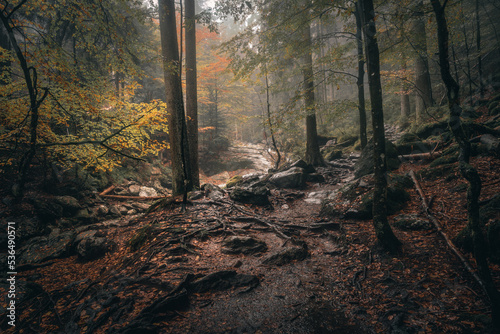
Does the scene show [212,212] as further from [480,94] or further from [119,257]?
[480,94]

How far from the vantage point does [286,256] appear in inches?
189

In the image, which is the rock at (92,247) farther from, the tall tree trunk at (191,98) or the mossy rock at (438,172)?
the mossy rock at (438,172)

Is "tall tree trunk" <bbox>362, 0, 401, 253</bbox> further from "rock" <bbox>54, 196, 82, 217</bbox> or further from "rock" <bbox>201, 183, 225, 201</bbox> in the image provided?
"rock" <bbox>54, 196, 82, 217</bbox>

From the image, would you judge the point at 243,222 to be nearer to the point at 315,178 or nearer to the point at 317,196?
the point at 317,196

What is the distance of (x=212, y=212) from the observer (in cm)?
699

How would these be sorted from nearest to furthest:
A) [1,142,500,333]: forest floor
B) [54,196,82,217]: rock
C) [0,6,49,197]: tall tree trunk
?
1. [1,142,500,333]: forest floor
2. [0,6,49,197]: tall tree trunk
3. [54,196,82,217]: rock

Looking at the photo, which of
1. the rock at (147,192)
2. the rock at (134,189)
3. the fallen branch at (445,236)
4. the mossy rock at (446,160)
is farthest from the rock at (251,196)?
the rock at (134,189)

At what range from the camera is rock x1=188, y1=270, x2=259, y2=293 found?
3840 mm

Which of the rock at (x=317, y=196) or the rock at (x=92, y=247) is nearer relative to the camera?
the rock at (x=92, y=247)

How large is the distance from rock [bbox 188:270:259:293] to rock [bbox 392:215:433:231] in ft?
12.8

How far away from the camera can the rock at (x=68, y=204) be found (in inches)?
330

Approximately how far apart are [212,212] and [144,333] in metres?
4.27

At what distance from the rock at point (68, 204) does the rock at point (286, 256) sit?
28.7ft

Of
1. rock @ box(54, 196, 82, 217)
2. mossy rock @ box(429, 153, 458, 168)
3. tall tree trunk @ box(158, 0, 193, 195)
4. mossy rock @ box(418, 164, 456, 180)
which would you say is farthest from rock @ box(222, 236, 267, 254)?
rock @ box(54, 196, 82, 217)
